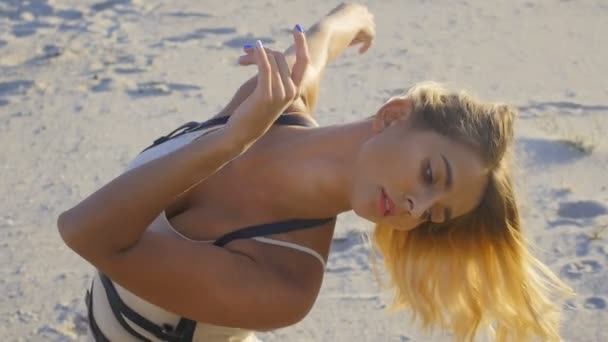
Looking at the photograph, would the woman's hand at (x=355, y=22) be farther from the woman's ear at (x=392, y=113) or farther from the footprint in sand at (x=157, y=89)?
the footprint in sand at (x=157, y=89)

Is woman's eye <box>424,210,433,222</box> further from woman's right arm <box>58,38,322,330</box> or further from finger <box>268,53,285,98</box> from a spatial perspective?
finger <box>268,53,285,98</box>

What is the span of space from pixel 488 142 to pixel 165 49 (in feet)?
13.1

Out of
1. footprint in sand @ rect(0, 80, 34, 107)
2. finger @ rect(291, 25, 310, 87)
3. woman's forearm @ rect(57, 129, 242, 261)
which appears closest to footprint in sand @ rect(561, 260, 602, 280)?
finger @ rect(291, 25, 310, 87)

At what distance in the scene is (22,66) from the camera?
5977 millimetres

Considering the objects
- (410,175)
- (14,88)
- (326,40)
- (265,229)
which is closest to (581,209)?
(326,40)

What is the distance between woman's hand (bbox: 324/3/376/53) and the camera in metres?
3.12

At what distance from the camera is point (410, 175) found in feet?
7.81

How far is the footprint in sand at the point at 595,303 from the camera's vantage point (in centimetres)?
374

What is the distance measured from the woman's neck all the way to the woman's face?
0.12 feet

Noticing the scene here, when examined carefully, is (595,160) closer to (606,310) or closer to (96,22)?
(606,310)

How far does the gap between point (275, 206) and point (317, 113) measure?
9.29 ft

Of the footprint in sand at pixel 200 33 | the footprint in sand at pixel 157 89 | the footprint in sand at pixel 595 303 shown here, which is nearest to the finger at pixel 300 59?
the footprint in sand at pixel 595 303

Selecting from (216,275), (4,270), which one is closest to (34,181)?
(4,270)

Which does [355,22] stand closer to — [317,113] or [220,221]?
[220,221]
